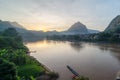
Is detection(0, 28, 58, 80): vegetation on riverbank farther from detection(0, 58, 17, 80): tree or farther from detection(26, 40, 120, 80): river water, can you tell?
detection(26, 40, 120, 80): river water

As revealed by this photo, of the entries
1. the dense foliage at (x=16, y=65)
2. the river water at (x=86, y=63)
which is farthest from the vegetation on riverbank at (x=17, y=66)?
the river water at (x=86, y=63)

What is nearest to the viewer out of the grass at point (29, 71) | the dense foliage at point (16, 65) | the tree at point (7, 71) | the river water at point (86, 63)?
the tree at point (7, 71)

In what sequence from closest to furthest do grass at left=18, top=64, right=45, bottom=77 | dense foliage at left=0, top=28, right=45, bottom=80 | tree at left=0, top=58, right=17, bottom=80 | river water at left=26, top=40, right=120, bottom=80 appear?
tree at left=0, top=58, right=17, bottom=80 < dense foliage at left=0, top=28, right=45, bottom=80 < grass at left=18, top=64, right=45, bottom=77 < river water at left=26, top=40, right=120, bottom=80

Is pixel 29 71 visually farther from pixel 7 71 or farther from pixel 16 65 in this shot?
pixel 7 71

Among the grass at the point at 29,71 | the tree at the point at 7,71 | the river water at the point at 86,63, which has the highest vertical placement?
the tree at the point at 7,71

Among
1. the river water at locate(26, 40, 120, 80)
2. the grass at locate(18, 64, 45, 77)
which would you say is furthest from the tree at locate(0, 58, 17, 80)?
the river water at locate(26, 40, 120, 80)

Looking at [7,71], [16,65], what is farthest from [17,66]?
[7,71]

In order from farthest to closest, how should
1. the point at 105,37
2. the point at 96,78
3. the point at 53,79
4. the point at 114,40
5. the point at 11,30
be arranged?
the point at 105,37
the point at 114,40
the point at 11,30
the point at 96,78
the point at 53,79

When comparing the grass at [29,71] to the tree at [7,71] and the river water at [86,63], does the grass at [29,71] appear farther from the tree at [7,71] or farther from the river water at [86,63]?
the tree at [7,71]

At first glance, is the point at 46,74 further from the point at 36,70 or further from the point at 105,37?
the point at 105,37

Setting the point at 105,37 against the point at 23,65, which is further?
the point at 105,37

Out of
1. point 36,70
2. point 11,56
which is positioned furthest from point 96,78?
point 11,56
